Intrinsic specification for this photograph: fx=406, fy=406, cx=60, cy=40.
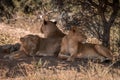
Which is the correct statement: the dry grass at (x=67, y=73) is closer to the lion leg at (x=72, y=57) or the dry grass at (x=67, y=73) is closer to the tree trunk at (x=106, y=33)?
the lion leg at (x=72, y=57)

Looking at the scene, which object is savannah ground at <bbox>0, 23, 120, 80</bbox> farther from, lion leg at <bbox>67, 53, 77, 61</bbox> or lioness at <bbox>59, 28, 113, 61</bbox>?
lioness at <bbox>59, 28, 113, 61</bbox>

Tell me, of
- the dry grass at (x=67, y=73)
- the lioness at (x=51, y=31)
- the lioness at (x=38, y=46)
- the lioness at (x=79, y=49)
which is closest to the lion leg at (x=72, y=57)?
the lioness at (x=79, y=49)

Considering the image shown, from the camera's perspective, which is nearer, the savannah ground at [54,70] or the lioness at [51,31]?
the savannah ground at [54,70]

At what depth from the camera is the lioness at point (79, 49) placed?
8.80 metres

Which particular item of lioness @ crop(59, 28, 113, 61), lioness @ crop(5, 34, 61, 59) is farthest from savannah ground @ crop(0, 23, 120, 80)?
lioness @ crop(5, 34, 61, 59)

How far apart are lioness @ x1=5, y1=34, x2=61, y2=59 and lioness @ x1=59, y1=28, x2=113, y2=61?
30 centimetres

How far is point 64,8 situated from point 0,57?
6.90 feet

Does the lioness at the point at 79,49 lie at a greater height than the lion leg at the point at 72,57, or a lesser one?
greater

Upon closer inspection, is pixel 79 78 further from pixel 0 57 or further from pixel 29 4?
pixel 29 4

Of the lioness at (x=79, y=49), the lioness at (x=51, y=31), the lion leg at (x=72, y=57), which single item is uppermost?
the lioness at (x=51, y=31)

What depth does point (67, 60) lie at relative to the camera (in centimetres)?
862

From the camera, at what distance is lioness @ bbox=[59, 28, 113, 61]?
8797 mm

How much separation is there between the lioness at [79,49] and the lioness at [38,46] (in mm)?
303

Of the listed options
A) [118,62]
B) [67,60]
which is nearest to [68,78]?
[67,60]
